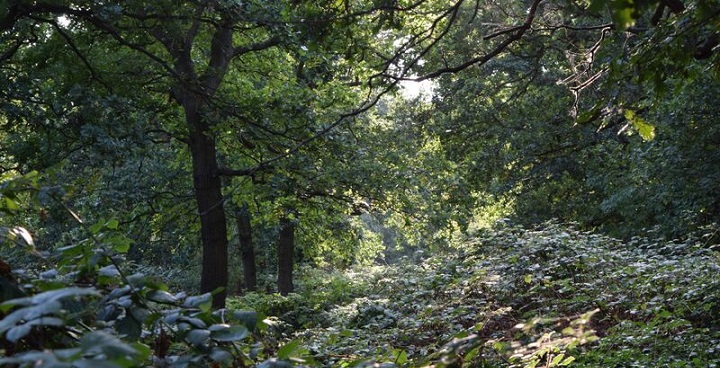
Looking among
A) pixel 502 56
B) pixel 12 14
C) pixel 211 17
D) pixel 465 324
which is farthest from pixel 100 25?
pixel 502 56

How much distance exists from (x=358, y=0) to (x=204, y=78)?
379 centimetres

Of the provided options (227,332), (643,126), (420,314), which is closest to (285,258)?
(420,314)

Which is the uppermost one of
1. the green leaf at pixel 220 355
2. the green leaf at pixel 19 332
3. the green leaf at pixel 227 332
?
the green leaf at pixel 19 332

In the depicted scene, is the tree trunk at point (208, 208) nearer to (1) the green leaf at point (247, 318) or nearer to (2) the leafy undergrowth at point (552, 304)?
(2) the leafy undergrowth at point (552, 304)

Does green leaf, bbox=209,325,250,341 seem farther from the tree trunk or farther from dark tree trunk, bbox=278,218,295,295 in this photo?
dark tree trunk, bbox=278,218,295,295

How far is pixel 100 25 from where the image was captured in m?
7.84

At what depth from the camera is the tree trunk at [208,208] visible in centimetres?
1161

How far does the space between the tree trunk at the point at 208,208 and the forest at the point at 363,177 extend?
0.15ft

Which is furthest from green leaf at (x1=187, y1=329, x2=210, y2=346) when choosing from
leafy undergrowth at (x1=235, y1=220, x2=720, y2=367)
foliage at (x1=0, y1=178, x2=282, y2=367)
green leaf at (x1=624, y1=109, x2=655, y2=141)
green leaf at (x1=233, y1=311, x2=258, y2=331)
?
green leaf at (x1=624, y1=109, x2=655, y2=141)

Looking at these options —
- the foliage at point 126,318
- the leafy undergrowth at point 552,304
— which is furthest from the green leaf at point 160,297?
the leafy undergrowth at point 552,304

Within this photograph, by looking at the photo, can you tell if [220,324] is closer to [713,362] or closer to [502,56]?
[713,362]

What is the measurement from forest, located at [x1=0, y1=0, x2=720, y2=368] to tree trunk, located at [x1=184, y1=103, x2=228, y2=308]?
0.05 metres

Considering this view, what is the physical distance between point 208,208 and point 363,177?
2839 millimetres

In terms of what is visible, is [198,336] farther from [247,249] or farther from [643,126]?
[247,249]
